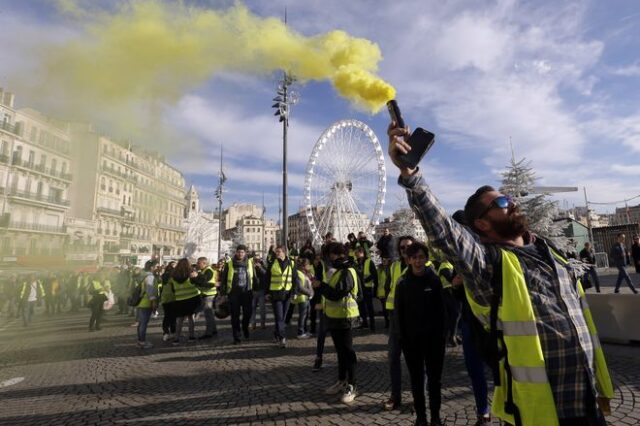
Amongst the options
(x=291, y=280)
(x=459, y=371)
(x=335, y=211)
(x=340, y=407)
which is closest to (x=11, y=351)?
(x=291, y=280)

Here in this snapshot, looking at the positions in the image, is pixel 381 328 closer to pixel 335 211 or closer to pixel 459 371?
pixel 459 371

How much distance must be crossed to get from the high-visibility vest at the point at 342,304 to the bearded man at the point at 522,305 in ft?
9.90

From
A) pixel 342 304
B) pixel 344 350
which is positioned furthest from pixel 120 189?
pixel 344 350

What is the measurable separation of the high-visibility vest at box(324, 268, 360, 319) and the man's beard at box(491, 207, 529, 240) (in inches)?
129

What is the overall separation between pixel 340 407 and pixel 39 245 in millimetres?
6614

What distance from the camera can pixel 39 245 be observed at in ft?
23.2

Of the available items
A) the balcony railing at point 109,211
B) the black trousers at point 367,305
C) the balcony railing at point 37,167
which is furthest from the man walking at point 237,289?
the balcony railing at point 37,167

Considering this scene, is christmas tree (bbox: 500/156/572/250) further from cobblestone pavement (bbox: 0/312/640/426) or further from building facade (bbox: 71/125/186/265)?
building facade (bbox: 71/125/186/265)

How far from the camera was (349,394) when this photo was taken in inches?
177

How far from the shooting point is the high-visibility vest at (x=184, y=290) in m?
8.60

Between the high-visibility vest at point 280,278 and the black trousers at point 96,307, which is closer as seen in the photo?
the high-visibility vest at point 280,278

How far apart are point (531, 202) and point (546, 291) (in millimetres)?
10746

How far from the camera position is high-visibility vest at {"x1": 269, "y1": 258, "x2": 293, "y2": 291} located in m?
8.34

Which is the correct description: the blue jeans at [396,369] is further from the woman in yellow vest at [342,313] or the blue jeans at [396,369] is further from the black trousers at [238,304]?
the black trousers at [238,304]
